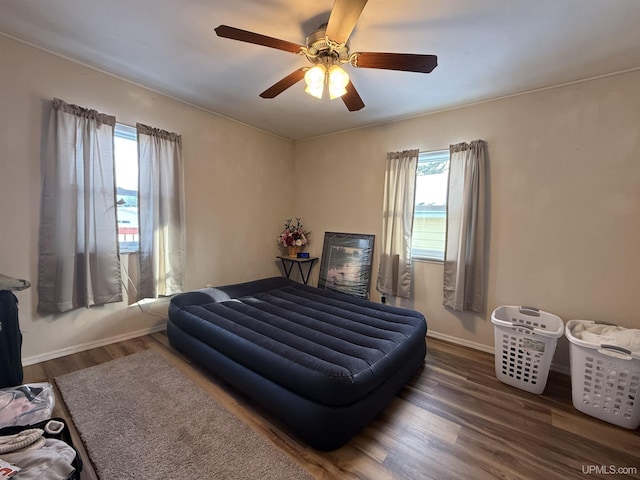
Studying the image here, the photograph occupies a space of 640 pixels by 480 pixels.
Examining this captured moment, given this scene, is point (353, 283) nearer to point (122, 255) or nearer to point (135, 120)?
point (122, 255)

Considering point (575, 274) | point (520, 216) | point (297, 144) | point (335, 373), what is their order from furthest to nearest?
point (297, 144) → point (520, 216) → point (575, 274) → point (335, 373)

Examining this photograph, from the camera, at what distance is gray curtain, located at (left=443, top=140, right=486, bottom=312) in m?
2.69

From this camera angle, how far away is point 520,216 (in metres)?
2.56

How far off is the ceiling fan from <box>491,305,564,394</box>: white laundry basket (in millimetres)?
2094

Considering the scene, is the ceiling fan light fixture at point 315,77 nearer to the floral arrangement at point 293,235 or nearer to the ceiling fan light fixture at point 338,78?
the ceiling fan light fixture at point 338,78

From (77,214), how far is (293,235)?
2.51 meters

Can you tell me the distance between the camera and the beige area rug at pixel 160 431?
136 centimetres

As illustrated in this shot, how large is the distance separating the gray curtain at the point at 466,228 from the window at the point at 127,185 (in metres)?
3.32

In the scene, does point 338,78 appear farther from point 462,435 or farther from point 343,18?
Answer: point 462,435

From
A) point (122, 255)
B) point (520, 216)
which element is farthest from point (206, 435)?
point (520, 216)

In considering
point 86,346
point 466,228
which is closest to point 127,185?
point 86,346

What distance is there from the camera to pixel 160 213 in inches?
111

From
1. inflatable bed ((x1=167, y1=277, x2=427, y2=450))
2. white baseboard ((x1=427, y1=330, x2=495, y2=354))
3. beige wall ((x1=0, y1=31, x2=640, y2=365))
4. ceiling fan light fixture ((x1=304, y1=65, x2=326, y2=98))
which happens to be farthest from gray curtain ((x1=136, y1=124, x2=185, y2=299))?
white baseboard ((x1=427, y1=330, x2=495, y2=354))

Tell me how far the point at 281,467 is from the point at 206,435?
0.51 m
